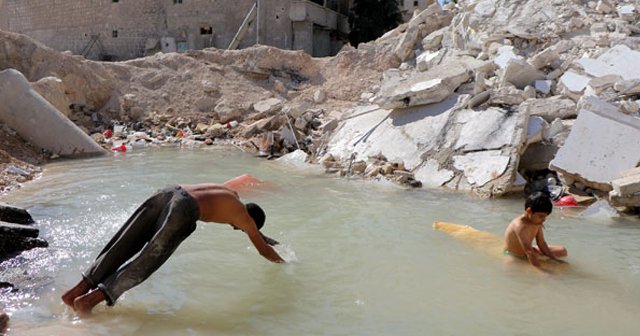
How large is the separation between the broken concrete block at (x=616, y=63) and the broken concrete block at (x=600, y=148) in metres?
1.82

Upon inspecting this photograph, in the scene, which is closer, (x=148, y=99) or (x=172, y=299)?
(x=172, y=299)

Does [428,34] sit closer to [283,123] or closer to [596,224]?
[283,123]

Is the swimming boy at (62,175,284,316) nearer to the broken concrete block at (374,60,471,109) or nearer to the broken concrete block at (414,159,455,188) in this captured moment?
the broken concrete block at (414,159,455,188)

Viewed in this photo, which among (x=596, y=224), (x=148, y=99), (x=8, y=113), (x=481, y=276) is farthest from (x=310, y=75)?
(x=481, y=276)

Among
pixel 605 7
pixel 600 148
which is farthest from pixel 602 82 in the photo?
pixel 605 7

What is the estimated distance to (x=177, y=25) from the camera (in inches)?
845

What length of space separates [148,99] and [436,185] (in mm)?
9050

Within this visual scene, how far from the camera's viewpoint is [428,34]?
45.8 feet

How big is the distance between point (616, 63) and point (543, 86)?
3.67ft

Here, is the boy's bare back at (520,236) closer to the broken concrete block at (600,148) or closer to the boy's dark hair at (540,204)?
the boy's dark hair at (540,204)

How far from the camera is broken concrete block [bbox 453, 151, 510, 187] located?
716 cm

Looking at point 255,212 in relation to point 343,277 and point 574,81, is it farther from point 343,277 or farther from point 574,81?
point 574,81

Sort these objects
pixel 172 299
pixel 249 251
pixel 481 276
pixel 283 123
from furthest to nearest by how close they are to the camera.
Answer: pixel 283 123, pixel 249 251, pixel 481 276, pixel 172 299

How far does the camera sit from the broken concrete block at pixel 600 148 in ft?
21.3
